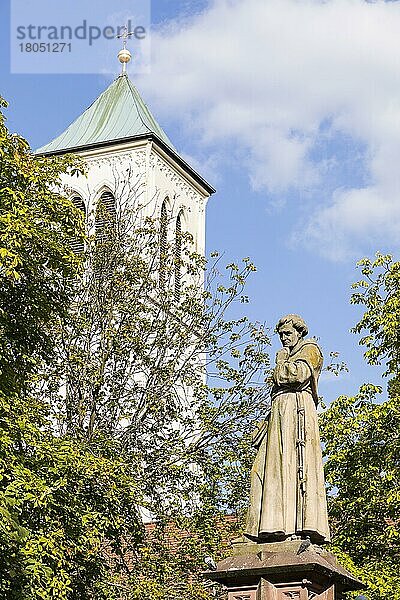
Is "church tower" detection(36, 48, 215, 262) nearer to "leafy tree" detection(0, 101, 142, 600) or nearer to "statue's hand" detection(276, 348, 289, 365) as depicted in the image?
"leafy tree" detection(0, 101, 142, 600)

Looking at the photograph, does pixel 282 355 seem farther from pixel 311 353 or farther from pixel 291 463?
pixel 291 463

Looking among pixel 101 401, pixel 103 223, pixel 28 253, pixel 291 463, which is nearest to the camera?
pixel 291 463

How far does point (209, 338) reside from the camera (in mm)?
24078

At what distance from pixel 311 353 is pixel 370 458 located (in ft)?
34.6

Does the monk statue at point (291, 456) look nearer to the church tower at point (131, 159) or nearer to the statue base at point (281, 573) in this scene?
the statue base at point (281, 573)

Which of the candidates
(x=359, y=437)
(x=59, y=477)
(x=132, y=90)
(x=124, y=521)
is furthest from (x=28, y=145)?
(x=132, y=90)

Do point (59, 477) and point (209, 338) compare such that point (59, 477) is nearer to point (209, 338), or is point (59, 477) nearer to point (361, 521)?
point (361, 521)

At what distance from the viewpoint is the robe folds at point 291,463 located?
8.62m

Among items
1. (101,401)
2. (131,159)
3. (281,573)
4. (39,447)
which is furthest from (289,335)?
(131,159)

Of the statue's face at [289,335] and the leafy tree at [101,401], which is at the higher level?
the leafy tree at [101,401]

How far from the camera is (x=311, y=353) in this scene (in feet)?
29.7

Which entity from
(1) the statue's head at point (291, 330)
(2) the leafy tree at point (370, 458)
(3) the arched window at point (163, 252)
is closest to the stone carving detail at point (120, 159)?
(3) the arched window at point (163, 252)

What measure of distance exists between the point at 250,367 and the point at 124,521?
19.3ft

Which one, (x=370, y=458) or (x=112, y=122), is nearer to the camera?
(x=370, y=458)
